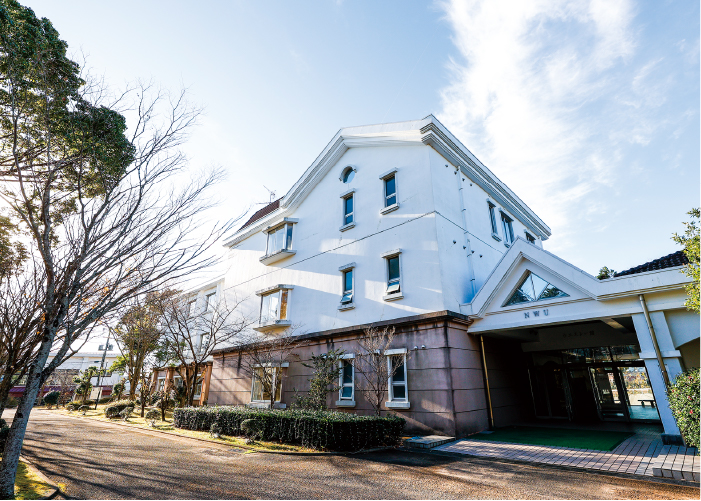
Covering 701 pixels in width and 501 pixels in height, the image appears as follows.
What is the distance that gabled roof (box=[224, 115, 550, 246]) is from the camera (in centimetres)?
1566

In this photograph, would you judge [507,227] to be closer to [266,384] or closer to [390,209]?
[390,209]

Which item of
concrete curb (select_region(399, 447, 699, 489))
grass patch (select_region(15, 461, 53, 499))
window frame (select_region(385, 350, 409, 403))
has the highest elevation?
window frame (select_region(385, 350, 409, 403))

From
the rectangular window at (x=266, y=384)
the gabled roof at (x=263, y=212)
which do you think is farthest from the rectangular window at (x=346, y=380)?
the gabled roof at (x=263, y=212)

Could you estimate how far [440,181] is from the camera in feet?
50.3

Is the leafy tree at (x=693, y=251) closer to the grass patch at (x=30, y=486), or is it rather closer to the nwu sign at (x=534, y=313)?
the nwu sign at (x=534, y=313)

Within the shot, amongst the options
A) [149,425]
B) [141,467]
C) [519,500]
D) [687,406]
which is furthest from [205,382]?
[687,406]

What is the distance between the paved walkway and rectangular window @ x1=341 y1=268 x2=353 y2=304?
7.22m

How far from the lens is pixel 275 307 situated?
1941cm

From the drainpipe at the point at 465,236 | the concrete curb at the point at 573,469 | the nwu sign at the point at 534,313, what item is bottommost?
the concrete curb at the point at 573,469

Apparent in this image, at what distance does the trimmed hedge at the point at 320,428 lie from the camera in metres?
10.0

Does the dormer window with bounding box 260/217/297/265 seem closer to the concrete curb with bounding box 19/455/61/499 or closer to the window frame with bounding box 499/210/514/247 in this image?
the window frame with bounding box 499/210/514/247

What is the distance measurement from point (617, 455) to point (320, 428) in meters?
7.42

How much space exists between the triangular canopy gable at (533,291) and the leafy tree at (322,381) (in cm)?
710

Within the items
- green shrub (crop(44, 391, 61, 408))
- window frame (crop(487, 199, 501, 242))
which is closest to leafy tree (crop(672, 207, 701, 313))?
window frame (crop(487, 199, 501, 242))
